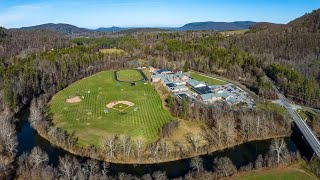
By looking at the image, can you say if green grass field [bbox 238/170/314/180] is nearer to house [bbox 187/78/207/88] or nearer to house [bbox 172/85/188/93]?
house [bbox 172/85/188/93]

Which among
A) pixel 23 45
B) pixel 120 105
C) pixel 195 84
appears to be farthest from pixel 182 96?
pixel 23 45

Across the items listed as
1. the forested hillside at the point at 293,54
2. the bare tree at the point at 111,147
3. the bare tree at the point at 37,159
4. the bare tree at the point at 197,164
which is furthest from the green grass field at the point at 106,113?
the forested hillside at the point at 293,54

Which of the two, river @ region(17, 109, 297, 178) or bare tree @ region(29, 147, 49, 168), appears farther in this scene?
river @ region(17, 109, 297, 178)

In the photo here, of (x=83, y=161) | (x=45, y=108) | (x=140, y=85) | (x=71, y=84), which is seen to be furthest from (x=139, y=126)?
(x=71, y=84)

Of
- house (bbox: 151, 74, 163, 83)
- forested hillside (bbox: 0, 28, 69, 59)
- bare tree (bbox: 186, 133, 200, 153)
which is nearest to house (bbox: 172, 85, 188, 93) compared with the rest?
house (bbox: 151, 74, 163, 83)

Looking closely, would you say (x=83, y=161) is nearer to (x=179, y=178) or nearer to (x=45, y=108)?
(x=179, y=178)

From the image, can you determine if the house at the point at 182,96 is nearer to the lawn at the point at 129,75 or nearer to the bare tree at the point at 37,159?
the lawn at the point at 129,75
